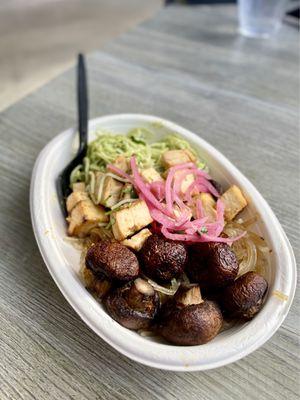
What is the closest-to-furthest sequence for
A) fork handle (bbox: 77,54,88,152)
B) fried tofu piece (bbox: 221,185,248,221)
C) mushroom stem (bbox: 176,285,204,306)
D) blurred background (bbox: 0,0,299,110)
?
mushroom stem (bbox: 176,285,204,306), fried tofu piece (bbox: 221,185,248,221), fork handle (bbox: 77,54,88,152), blurred background (bbox: 0,0,299,110)

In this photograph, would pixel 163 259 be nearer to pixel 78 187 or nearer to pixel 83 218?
pixel 83 218

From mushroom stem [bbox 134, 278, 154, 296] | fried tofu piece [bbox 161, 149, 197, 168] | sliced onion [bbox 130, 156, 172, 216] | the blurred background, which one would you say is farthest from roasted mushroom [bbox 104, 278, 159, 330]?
the blurred background

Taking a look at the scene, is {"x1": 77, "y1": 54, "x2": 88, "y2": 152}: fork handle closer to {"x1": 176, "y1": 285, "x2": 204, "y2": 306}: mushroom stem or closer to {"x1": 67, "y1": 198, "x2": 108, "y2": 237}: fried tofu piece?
{"x1": 67, "y1": 198, "x2": 108, "y2": 237}: fried tofu piece

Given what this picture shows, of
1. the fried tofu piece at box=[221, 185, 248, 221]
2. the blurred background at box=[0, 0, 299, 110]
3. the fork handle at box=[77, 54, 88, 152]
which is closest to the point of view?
the fried tofu piece at box=[221, 185, 248, 221]

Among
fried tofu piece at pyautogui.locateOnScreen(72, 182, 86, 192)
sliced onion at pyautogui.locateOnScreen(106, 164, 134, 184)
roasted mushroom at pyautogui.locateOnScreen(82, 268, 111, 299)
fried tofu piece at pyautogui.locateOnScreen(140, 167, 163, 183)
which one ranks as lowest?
roasted mushroom at pyautogui.locateOnScreen(82, 268, 111, 299)

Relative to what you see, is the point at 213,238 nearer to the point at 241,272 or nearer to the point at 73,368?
the point at 241,272

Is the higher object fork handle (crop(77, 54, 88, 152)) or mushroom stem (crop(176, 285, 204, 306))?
fork handle (crop(77, 54, 88, 152))

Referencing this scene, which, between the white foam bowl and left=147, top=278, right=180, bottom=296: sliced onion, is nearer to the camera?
the white foam bowl

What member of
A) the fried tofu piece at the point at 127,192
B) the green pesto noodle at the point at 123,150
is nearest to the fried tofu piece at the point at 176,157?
the green pesto noodle at the point at 123,150
